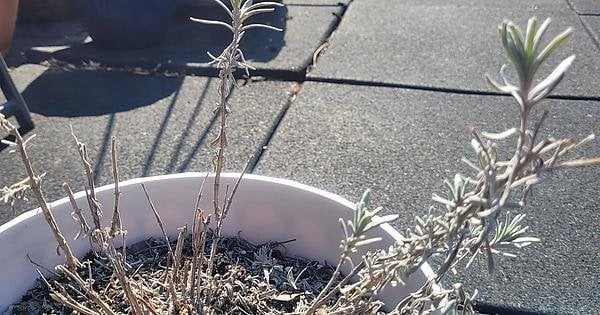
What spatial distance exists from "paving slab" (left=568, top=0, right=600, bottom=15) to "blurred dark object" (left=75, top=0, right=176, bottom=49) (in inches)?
69.2

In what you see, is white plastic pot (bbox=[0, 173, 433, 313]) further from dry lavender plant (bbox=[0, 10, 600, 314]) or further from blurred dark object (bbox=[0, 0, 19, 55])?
blurred dark object (bbox=[0, 0, 19, 55])

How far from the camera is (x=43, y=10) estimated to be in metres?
2.61

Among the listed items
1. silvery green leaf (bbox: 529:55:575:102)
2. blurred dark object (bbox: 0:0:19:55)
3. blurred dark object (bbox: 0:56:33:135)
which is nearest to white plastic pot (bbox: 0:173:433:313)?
silvery green leaf (bbox: 529:55:575:102)

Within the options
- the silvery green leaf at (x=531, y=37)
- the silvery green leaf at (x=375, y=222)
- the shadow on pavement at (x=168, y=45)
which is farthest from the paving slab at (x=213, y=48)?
the silvery green leaf at (x=531, y=37)

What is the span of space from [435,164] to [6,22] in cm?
165

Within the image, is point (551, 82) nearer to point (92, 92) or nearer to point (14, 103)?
point (14, 103)

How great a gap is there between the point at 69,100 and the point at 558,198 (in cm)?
149

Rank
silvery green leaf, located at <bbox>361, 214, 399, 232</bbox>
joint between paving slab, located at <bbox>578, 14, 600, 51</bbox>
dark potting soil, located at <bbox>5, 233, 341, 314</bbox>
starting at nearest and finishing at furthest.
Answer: silvery green leaf, located at <bbox>361, 214, 399, 232</bbox> < dark potting soil, located at <bbox>5, 233, 341, 314</bbox> < joint between paving slab, located at <bbox>578, 14, 600, 51</bbox>

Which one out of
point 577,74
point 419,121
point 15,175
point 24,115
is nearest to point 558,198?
point 419,121

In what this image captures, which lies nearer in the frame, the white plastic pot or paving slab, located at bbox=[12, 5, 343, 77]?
the white plastic pot

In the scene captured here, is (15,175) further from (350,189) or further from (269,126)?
(350,189)

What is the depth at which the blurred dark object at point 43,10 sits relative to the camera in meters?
2.60

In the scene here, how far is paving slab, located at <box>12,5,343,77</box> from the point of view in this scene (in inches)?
83.7

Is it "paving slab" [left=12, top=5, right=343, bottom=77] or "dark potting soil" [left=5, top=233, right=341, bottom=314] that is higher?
"paving slab" [left=12, top=5, right=343, bottom=77]
